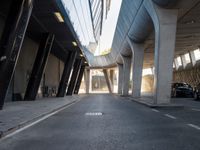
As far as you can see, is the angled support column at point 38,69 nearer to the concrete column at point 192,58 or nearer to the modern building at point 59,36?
the modern building at point 59,36

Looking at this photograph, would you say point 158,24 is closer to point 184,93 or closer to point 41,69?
point 41,69

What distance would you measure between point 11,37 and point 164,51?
949cm

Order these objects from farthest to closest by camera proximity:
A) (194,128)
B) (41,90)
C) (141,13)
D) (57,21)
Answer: (41,90)
(141,13)
(57,21)
(194,128)

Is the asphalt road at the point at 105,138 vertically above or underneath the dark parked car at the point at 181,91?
underneath

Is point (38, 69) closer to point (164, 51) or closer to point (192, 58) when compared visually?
point (164, 51)

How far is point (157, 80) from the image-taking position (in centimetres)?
2091

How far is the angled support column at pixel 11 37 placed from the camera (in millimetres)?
15180

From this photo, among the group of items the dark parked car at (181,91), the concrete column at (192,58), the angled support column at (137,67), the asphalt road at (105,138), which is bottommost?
the asphalt road at (105,138)

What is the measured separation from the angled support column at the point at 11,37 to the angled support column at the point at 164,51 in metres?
8.33

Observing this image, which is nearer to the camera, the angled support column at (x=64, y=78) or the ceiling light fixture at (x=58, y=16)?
the ceiling light fixture at (x=58, y=16)

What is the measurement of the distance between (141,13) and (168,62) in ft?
23.6

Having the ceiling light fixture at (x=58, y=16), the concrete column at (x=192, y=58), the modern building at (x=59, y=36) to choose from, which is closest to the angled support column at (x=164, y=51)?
the modern building at (x=59, y=36)

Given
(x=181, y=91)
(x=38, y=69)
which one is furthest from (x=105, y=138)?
(x=181, y=91)

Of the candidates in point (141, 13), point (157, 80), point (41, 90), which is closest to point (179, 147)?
point (157, 80)
